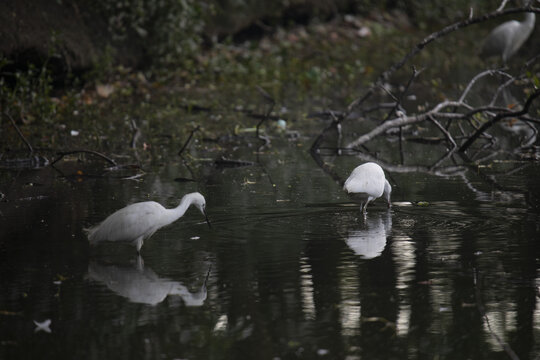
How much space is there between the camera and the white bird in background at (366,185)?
667cm

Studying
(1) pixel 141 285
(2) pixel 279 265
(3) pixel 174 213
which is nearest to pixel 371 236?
(2) pixel 279 265

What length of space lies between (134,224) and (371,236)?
1.68m

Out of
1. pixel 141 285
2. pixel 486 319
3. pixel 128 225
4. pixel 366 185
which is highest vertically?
pixel 366 185

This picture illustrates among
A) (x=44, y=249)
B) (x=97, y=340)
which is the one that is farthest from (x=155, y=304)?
(x=44, y=249)

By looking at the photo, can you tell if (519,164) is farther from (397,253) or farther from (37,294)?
(37,294)

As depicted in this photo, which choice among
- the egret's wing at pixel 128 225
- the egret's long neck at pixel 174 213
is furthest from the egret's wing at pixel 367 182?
the egret's wing at pixel 128 225

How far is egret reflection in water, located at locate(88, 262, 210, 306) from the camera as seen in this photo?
481 centimetres

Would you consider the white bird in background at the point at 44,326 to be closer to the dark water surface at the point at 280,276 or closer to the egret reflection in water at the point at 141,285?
the dark water surface at the point at 280,276

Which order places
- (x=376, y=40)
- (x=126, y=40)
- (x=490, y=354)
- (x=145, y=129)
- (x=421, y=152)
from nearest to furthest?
(x=490, y=354) < (x=421, y=152) < (x=145, y=129) < (x=126, y=40) < (x=376, y=40)

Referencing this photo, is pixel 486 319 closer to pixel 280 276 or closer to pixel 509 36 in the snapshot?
pixel 280 276

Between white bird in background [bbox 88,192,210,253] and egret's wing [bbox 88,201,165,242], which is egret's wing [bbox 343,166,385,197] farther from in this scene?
egret's wing [bbox 88,201,165,242]

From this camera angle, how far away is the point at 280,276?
17.1 feet

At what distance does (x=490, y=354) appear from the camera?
3.94 m

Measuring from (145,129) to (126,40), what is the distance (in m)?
4.70
